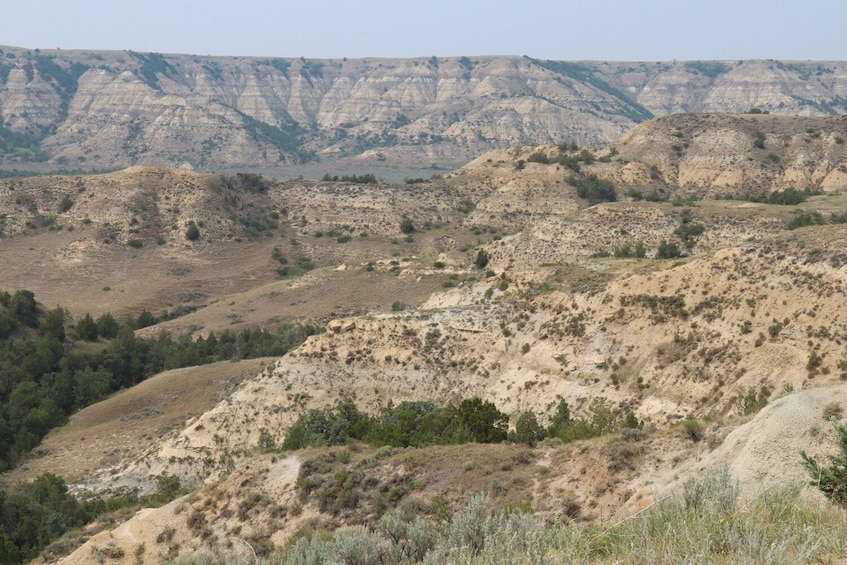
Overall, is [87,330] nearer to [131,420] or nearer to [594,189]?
[131,420]

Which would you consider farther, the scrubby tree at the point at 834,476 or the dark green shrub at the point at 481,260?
the dark green shrub at the point at 481,260

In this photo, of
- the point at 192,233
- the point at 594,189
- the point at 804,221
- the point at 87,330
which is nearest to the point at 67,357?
the point at 87,330

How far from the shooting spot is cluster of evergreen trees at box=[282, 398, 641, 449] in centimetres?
2184

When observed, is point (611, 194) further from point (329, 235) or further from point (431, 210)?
point (329, 235)

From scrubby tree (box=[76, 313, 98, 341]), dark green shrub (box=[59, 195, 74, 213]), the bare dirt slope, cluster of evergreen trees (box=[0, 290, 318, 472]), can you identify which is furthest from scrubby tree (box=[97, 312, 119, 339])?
dark green shrub (box=[59, 195, 74, 213])

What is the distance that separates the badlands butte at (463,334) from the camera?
16.0 metres

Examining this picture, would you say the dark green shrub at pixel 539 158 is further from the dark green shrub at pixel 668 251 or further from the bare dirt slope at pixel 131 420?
the bare dirt slope at pixel 131 420

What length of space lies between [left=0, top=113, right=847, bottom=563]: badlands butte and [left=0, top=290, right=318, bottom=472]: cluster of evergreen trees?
216 cm

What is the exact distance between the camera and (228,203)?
286ft

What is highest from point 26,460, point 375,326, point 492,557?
point 492,557

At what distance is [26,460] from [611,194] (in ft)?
208

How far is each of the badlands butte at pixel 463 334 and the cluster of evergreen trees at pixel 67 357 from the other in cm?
216

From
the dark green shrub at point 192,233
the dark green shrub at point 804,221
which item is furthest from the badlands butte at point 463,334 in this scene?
the dark green shrub at point 192,233

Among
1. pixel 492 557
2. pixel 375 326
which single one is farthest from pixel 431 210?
pixel 492 557
